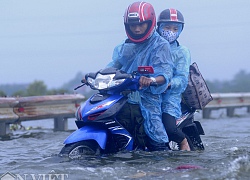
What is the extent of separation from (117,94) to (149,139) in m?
0.73

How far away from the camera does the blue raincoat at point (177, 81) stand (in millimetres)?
6949

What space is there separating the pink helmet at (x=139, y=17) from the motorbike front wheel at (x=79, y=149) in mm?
1318

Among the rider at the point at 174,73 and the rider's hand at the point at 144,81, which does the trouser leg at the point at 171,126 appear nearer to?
the rider at the point at 174,73

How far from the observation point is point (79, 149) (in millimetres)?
6375

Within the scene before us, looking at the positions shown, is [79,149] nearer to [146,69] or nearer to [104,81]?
[104,81]

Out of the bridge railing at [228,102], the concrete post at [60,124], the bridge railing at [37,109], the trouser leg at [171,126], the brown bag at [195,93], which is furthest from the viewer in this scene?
the bridge railing at [228,102]

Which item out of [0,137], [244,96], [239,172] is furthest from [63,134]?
[244,96]

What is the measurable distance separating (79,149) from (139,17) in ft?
5.36

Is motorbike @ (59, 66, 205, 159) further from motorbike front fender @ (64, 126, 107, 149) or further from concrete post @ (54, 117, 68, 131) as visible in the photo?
concrete post @ (54, 117, 68, 131)

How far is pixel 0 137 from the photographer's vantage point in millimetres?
10109

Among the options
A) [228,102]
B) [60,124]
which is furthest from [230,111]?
[60,124]

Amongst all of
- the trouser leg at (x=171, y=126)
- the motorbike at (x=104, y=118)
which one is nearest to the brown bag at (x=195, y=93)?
the trouser leg at (x=171, y=126)

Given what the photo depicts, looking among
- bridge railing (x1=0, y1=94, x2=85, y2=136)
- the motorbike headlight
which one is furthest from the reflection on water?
bridge railing (x1=0, y1=94, x2=85, y2=136)

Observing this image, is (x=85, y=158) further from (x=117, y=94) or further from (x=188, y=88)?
(x=188, y=88)
